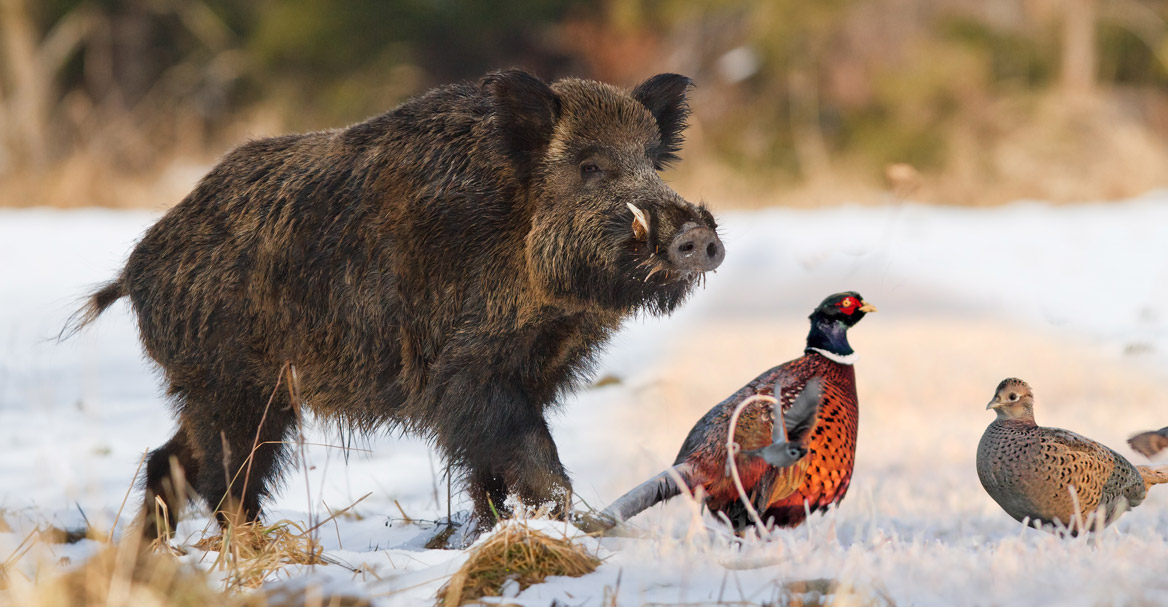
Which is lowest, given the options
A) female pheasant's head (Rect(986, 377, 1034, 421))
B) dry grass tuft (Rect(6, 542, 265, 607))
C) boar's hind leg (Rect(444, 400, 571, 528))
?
dry grass tuft (Rect(6, 542, 265, 607))

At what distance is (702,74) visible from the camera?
22.4 m

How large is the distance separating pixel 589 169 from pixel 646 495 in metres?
1.19

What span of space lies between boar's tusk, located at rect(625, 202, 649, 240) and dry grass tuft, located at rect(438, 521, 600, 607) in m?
1.13

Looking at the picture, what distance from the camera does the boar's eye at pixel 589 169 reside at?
433cm

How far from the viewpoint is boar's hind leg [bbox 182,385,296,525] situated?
4586 mm

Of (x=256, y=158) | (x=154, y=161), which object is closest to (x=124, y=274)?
(x=256, y=158)

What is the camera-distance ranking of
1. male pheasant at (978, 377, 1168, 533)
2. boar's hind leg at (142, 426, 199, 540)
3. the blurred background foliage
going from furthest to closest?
the blurred background foliage
boar's hind leg at (142, 426, 199, 540)
male pheasant at (978, 377, 1168, 533)

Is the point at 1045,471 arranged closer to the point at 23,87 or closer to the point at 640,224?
the point at 640,224

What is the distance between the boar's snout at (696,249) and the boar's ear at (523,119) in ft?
2.22

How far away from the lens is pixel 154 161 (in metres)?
18.8

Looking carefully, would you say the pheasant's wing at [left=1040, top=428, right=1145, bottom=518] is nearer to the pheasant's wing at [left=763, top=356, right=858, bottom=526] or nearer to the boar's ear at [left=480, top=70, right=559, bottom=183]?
the pheasant's wing at [left=763, top=356, right=858, bottom=526]

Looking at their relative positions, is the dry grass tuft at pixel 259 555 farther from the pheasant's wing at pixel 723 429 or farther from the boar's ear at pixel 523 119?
the boar's ear at pixel 523 119

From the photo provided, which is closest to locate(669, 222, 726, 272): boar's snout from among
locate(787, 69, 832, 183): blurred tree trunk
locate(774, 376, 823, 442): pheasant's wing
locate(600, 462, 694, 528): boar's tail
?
locate(774, 376, 823, 442): pheasant's wing

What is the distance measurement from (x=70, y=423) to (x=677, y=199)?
4151mm
